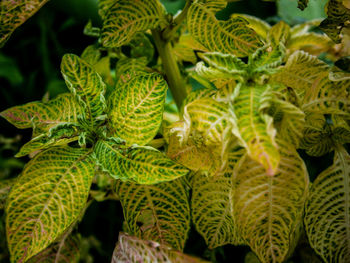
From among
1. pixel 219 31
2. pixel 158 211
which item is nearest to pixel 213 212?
pixel 158 211

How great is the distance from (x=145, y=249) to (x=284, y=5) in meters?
1.00

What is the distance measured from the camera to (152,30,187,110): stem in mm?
686

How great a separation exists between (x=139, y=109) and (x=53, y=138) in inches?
5.5

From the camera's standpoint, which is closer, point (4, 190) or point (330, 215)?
point (330, 215)

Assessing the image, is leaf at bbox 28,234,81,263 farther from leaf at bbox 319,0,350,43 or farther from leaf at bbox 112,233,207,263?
leaf at bbox 319,0,350,43

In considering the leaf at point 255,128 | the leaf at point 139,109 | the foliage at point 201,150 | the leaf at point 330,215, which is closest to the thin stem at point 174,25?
the foliage at point 201,150

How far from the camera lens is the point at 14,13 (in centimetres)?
51

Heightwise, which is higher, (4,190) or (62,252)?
(4,190)

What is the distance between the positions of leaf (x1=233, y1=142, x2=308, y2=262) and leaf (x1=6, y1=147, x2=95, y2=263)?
0.76ft

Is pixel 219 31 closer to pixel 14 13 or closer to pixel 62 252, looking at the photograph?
pixel 14 13

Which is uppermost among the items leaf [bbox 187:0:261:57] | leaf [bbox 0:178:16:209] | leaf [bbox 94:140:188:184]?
leaf [bbox 187:0:261:57]

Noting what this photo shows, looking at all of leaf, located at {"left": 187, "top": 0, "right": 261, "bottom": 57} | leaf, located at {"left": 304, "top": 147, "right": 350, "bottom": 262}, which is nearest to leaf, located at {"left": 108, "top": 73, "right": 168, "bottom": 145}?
leaf, located at {"left": 187, "top": 0, "right": 261, "bottom": 57}

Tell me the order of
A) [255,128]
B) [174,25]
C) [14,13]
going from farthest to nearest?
[174,25]
[14,13]
[255,128]

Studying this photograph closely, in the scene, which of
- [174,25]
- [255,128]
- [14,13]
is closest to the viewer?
[255,128]
